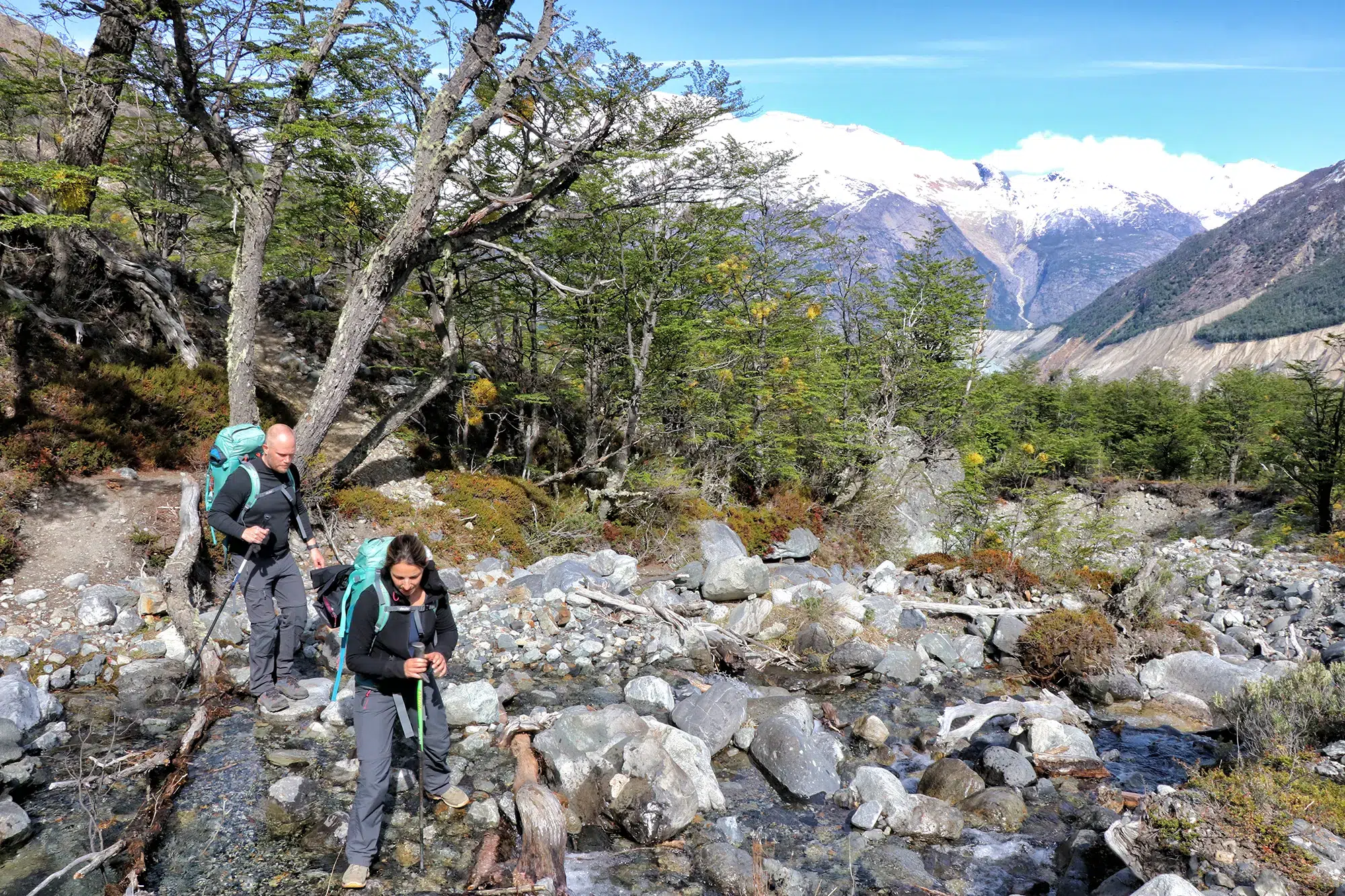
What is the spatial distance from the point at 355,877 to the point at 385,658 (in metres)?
1.28

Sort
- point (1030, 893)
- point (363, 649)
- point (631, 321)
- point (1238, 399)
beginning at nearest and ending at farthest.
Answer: point (363, 649) → point (1030, 893) → point (631, 321) → point (1238, 399)

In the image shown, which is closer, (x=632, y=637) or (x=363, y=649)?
(x=363, y=649)

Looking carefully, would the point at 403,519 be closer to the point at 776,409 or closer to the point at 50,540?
the point at 50,540

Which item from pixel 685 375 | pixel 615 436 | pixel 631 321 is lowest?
pixel 615 436

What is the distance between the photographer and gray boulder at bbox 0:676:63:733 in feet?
17.1

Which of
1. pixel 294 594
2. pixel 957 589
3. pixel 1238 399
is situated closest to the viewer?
pixel 294 594

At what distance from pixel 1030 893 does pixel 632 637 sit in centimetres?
532

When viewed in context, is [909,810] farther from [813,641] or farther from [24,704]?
[24,704]

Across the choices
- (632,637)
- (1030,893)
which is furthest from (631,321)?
(1030,893)

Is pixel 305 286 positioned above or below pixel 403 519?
above

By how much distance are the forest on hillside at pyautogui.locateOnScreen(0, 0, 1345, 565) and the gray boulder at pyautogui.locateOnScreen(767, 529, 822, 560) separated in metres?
1.42

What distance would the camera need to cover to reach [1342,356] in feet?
56.0

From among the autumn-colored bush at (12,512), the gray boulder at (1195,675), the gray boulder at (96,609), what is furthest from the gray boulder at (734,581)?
the autumn-colored bush at (12,512)

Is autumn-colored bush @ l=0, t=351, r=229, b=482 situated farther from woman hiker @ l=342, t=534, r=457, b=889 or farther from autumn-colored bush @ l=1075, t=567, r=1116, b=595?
autumn-colored bush @ l=1075, t=567, r=1116, b=595
